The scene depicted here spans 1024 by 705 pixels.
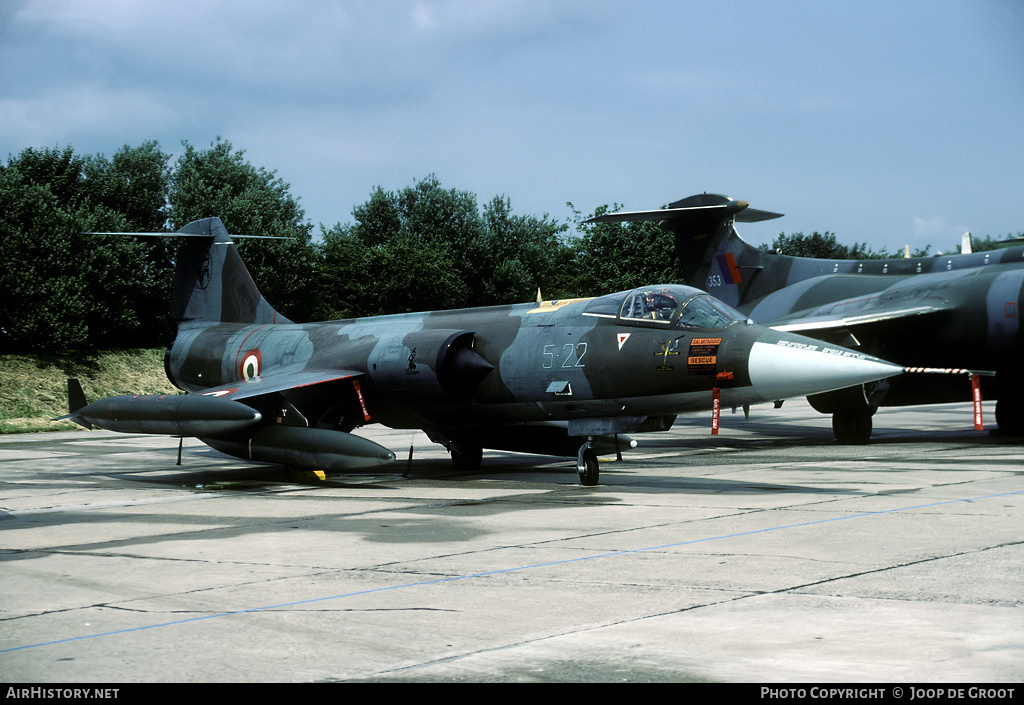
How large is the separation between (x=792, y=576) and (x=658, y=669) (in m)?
2.50

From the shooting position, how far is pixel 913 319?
60.6 ft

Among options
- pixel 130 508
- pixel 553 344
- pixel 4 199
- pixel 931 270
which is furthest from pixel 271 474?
pixel 4 199

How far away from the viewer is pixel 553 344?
43.3 ft

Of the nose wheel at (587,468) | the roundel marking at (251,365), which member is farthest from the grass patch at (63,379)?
the nose wheel at (587,468)

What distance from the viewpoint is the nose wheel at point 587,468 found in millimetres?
12781

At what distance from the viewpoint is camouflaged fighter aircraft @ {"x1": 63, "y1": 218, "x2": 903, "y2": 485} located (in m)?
11.5

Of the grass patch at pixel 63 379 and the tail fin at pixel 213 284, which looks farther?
the grass patch at pixel 63 379

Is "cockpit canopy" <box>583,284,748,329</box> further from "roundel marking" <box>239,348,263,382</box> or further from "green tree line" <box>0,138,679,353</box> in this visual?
"green tree line" <box>0,138,679,353</box>

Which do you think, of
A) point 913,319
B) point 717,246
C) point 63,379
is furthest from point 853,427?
point 63,379

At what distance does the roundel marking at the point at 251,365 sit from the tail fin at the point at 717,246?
407 inches

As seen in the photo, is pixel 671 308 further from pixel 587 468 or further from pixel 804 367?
pixel 587 468

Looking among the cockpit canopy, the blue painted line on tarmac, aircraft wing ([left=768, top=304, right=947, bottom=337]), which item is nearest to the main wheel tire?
aircraft wing ([left=768, top=304, right=947, bottom=337])

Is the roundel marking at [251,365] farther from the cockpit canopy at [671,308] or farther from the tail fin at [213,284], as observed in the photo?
the cockpit canopy at [671,308]

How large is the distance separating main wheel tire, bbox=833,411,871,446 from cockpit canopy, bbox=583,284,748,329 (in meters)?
7.70
